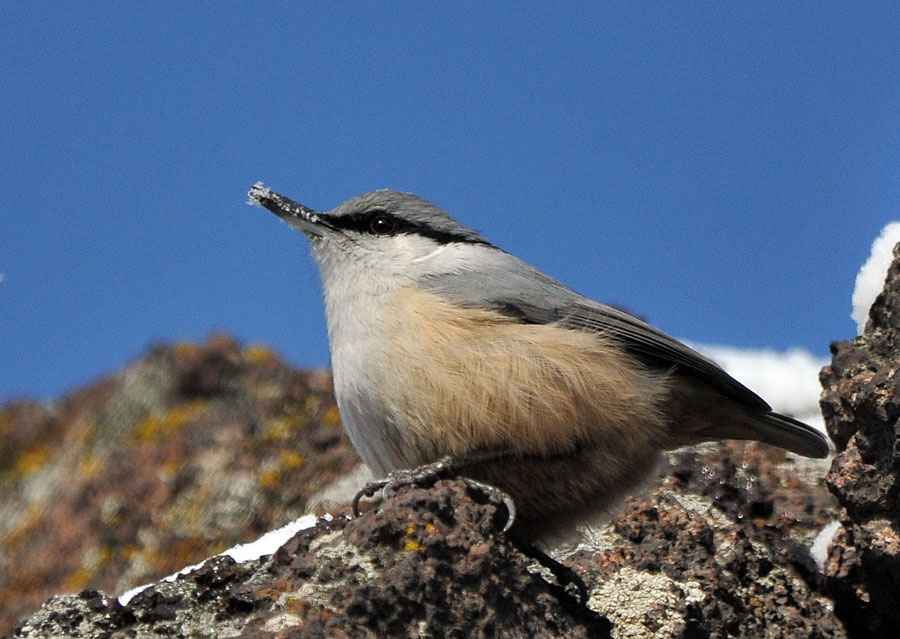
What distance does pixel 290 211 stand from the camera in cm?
472

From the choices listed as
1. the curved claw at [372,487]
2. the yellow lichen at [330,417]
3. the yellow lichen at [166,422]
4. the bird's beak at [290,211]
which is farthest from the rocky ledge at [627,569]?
the yellow lichen at [166,422]

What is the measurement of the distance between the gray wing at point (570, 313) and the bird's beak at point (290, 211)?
64cm

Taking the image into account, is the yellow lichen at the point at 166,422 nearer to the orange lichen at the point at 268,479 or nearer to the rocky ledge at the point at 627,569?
the orange lichen at the point at 268,479

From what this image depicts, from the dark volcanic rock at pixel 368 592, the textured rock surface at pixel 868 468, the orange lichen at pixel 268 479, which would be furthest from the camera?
the orange lichen at pixel 268 479

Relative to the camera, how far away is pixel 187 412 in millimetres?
7258

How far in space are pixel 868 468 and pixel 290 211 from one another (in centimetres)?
260

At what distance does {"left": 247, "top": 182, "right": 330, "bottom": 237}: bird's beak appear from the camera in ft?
15.3

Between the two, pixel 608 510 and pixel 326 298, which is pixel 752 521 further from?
pixel 326 298

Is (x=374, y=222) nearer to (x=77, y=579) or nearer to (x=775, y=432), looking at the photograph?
(x=775, y=432)

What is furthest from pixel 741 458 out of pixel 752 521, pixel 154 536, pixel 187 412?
pixel 187 412

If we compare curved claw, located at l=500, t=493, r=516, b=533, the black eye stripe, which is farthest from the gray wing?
curved claw, located at l=500, t=493, r=516, b=533

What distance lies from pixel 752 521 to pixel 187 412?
4208mm

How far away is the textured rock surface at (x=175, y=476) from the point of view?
5.80 meters

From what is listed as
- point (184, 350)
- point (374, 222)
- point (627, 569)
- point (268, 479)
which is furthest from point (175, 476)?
point (627, 569)
